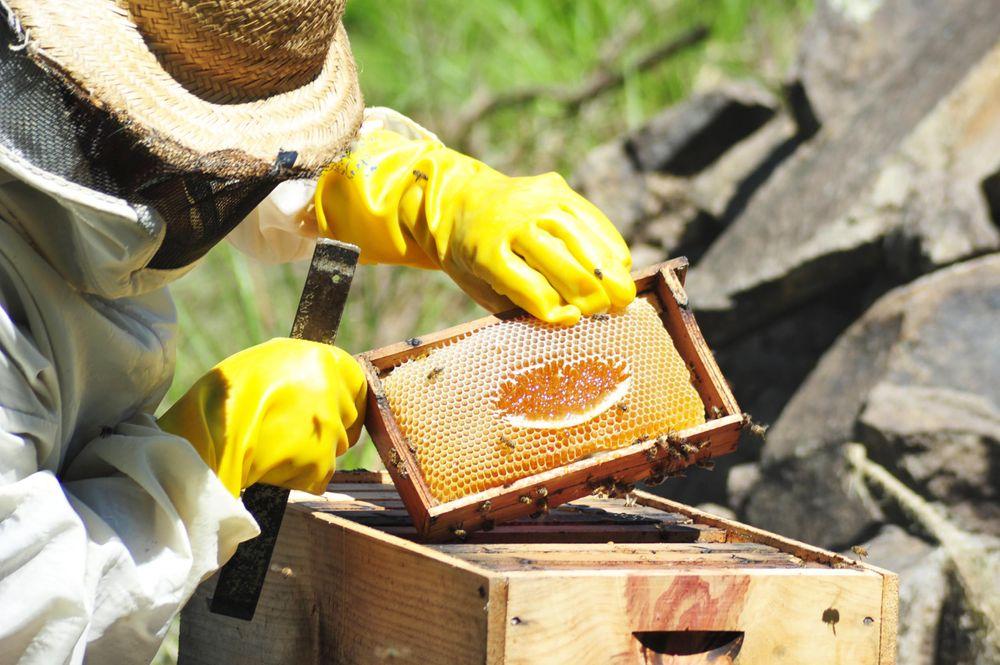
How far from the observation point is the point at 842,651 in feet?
5.90

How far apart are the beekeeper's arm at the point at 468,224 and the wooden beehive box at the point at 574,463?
0.09 meters

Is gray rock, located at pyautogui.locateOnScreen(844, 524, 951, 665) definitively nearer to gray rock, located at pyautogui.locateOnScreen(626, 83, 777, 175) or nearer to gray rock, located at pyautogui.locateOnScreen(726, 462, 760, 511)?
gray rock, located at pyautogui.locateOnScreen(726, 462, 760, 511)

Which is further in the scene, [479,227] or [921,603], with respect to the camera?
[921,603]

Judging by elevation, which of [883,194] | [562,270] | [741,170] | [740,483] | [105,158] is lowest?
[740,483]

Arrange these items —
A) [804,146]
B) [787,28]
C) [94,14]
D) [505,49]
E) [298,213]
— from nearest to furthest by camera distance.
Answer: [94,14], [298,213], [804,146], [787,28], [505,49]

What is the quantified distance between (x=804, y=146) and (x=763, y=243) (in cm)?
65

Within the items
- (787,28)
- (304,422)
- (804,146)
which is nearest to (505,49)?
(787,28)

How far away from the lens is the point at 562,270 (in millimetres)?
1971

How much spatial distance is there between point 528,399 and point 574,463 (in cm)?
13

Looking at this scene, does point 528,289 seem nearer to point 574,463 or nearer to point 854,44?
point 574,463

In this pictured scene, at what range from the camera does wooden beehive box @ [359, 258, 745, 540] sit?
74.2 inches

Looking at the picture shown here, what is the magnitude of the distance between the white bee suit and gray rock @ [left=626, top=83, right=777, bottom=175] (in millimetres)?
3801

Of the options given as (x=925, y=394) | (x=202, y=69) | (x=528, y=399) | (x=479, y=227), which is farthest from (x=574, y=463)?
(x=925, y=394)

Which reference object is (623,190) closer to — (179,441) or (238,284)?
(238,284)
